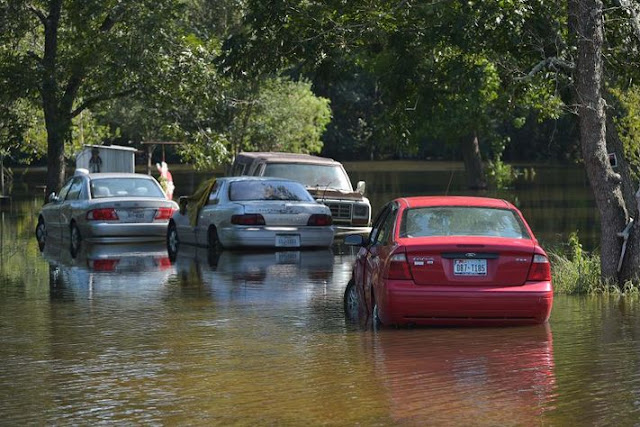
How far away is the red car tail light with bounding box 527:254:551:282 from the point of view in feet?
41.5

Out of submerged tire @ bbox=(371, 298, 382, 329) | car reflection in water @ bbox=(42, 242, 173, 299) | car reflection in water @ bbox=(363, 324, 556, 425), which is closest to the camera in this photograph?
car reflection in water @ bbox=(363, 324, 556, 425)

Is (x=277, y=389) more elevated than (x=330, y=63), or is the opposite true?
(x=330, y=63)

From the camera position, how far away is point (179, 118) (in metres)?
38.2

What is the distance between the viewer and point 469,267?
12562 mm

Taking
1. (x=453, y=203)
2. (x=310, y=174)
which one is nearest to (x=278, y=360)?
(x=453, y=203)

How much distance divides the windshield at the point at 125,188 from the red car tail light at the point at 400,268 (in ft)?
47.8

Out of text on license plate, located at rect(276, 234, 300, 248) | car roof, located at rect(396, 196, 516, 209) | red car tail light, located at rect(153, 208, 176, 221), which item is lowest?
text on license plate, located at rect(276, 234, 300, 248)

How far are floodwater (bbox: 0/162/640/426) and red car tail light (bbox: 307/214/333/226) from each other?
4974 mm

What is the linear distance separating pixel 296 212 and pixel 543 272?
36.3ft

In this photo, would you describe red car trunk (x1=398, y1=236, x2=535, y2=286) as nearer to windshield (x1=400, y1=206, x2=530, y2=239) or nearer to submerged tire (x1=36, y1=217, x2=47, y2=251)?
windshield (x1=400, y1=206, x2=530, y2=239)

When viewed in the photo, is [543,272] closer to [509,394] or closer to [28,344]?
[509,394]

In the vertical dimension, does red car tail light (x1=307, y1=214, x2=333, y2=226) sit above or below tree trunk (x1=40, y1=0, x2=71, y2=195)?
below

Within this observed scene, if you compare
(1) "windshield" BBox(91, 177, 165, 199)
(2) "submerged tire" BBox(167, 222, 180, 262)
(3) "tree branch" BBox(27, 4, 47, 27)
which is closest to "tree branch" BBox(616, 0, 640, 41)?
(2) "submerged tire" BBox(167, 222, 180, 262)

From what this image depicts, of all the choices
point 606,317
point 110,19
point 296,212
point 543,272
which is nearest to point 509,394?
point 543,272
